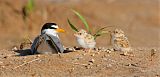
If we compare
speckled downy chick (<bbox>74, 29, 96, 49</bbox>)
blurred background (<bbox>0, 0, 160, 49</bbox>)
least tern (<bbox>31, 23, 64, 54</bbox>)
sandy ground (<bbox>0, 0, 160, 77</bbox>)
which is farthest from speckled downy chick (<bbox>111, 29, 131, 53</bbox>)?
blurred background (<bbox>0, 0, 160, 49</bbox>)

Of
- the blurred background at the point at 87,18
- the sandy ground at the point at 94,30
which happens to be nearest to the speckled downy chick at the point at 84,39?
the sandy ground at the point at 94,30

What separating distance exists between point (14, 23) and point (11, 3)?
804mm

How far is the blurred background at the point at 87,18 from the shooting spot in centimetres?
1308

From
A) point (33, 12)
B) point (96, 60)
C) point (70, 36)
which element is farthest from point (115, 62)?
point (33, 12)

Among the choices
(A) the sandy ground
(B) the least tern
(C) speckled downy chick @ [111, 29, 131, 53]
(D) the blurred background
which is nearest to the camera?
(A) the sandy ground

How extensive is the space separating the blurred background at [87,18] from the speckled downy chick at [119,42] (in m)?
4.29

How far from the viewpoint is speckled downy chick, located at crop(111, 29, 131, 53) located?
766 cm

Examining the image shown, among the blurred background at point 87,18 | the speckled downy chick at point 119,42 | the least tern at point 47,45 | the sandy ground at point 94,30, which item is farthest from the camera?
the blurred background at point 87,18

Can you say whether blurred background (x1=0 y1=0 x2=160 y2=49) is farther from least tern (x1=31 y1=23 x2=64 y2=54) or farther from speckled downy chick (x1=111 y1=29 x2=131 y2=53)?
speckled downy chick (x1=111 y1=29 x2=131 y2=53)

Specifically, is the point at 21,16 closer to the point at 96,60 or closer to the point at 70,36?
the point at 70,36

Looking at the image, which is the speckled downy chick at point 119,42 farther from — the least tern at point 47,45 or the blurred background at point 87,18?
the blurred background at point 87,18

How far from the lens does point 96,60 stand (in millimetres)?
7238

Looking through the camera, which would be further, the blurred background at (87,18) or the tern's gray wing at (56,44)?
the blurred background at (87,18)

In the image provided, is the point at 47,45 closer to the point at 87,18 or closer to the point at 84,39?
the point at 84,39
